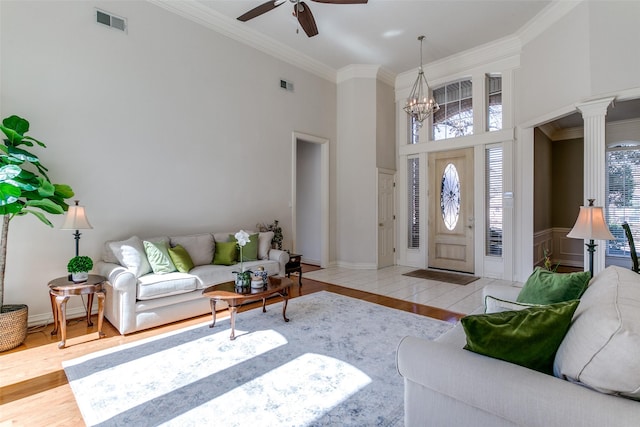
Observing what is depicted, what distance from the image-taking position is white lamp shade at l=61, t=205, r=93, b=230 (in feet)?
10.5

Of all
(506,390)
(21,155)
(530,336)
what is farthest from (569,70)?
(21,155)

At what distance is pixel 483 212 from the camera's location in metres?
5.84

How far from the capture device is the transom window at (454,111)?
20.1ft

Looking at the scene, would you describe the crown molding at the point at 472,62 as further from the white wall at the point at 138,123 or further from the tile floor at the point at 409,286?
the tile floor at the point at 409,286

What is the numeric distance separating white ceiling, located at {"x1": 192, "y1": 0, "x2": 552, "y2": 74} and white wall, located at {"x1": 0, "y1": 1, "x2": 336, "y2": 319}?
17.4 inches

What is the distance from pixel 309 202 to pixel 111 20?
4618mm

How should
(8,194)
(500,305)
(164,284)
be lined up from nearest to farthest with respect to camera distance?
→ (500,305)
(8,194)
(164,284)

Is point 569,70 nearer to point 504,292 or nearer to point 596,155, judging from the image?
point 596,155

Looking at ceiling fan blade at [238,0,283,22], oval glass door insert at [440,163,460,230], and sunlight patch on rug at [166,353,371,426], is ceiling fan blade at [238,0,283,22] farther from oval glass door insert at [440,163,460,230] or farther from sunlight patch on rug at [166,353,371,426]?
oval glass door insert at [440,163,460,230]

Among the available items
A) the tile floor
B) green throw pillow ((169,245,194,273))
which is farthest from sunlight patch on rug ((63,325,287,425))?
the tile floor

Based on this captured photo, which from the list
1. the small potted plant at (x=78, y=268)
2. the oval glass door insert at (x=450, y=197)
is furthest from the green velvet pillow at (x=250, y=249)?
the oval glass door insert at (x=450, y=197)

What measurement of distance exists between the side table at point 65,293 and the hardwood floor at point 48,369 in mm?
125

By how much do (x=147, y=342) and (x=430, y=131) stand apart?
19.9 ft

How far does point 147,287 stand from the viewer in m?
3.29
